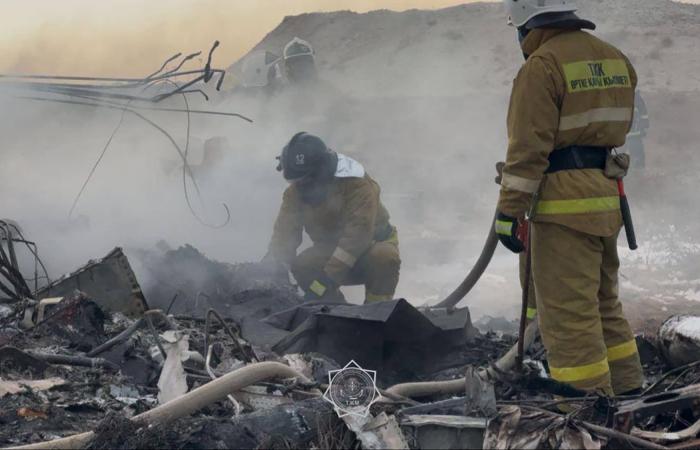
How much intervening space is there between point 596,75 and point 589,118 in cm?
18

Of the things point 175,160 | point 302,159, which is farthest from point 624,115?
point 175,160

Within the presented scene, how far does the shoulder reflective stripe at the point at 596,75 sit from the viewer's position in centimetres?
376

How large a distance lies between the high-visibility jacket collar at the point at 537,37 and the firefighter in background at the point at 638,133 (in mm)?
10384

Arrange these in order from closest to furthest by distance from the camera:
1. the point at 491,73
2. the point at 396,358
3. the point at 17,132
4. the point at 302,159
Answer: the point at 396,358, the point at 302,159, the point at 17,132, the point at 491,73

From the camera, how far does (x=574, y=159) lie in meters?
3.83

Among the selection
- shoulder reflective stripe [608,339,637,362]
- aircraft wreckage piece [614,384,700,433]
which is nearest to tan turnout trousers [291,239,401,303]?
shoulder reflective stripe [608,339,637,362]

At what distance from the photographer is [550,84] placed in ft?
12.2

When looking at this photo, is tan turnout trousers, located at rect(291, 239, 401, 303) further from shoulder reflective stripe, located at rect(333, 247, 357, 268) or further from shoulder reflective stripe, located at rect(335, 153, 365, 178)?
shoulder reflective stripe, located at rect(335, 153, 365, 178)

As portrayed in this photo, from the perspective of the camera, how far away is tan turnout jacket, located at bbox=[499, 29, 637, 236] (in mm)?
3709

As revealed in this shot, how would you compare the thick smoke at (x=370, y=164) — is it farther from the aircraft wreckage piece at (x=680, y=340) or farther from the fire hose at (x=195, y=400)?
the aircraft wreckage piece at (x=680, y=340)

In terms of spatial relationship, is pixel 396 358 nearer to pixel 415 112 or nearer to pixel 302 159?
pixel 302 159

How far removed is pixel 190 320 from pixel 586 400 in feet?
8.73

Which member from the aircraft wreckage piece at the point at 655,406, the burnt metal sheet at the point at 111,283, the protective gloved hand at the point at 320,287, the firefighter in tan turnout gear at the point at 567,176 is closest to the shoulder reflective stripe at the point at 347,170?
the protective gloved hand at the point at 320,287

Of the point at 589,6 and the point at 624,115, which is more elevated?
the point at 589,6
